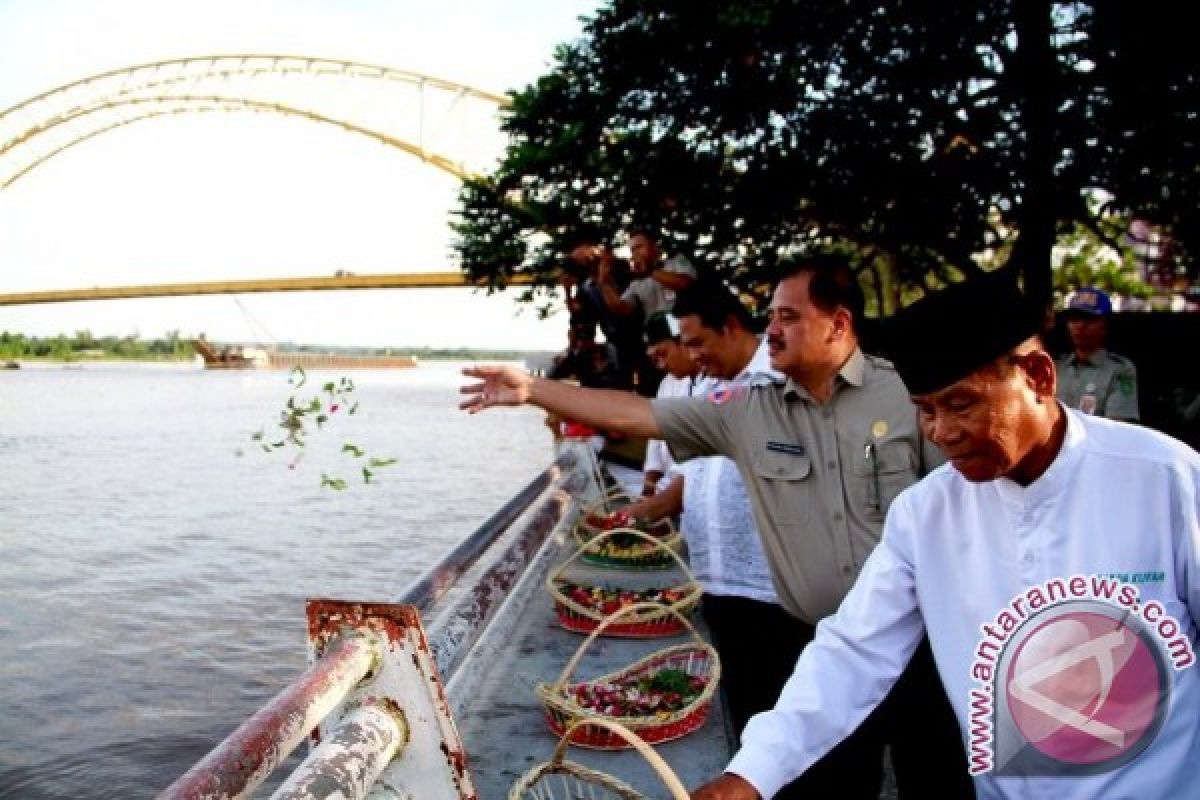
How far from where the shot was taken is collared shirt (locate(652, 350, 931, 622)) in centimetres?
271

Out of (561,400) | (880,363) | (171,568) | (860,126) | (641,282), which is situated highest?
(860,126)

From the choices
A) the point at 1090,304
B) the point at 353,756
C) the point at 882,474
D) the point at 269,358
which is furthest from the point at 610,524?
the point at 269,358

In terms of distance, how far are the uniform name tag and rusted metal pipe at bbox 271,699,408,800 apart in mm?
1444

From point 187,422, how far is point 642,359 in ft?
95.6

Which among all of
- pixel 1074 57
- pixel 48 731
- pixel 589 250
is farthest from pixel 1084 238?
pixel 48 731

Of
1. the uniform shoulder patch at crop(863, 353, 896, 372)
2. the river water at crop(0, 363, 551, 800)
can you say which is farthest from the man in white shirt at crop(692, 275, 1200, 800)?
the river water at crop(0, 363, 551, 800)

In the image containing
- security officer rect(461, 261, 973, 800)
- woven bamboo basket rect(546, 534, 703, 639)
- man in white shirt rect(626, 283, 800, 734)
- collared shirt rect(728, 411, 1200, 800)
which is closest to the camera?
collared shirt rect(728, 411, 1200, 800)

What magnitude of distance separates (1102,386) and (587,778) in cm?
534

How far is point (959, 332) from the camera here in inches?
63.7

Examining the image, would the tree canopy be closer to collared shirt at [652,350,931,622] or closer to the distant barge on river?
collared shirt at [652,350,931,622]

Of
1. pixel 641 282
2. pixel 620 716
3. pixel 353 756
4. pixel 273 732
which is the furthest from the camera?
pixel 641 282

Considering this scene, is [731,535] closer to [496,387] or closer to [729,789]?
[496,387]

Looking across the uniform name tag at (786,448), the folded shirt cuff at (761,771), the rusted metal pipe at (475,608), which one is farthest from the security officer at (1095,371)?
the folded shirt cuff at (761,771)

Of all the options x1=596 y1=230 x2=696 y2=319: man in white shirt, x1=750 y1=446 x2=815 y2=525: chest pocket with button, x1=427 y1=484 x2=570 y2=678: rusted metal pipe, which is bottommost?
Result: x1=427 y1=484 x2=570 y2=678: rusted metal pipe
